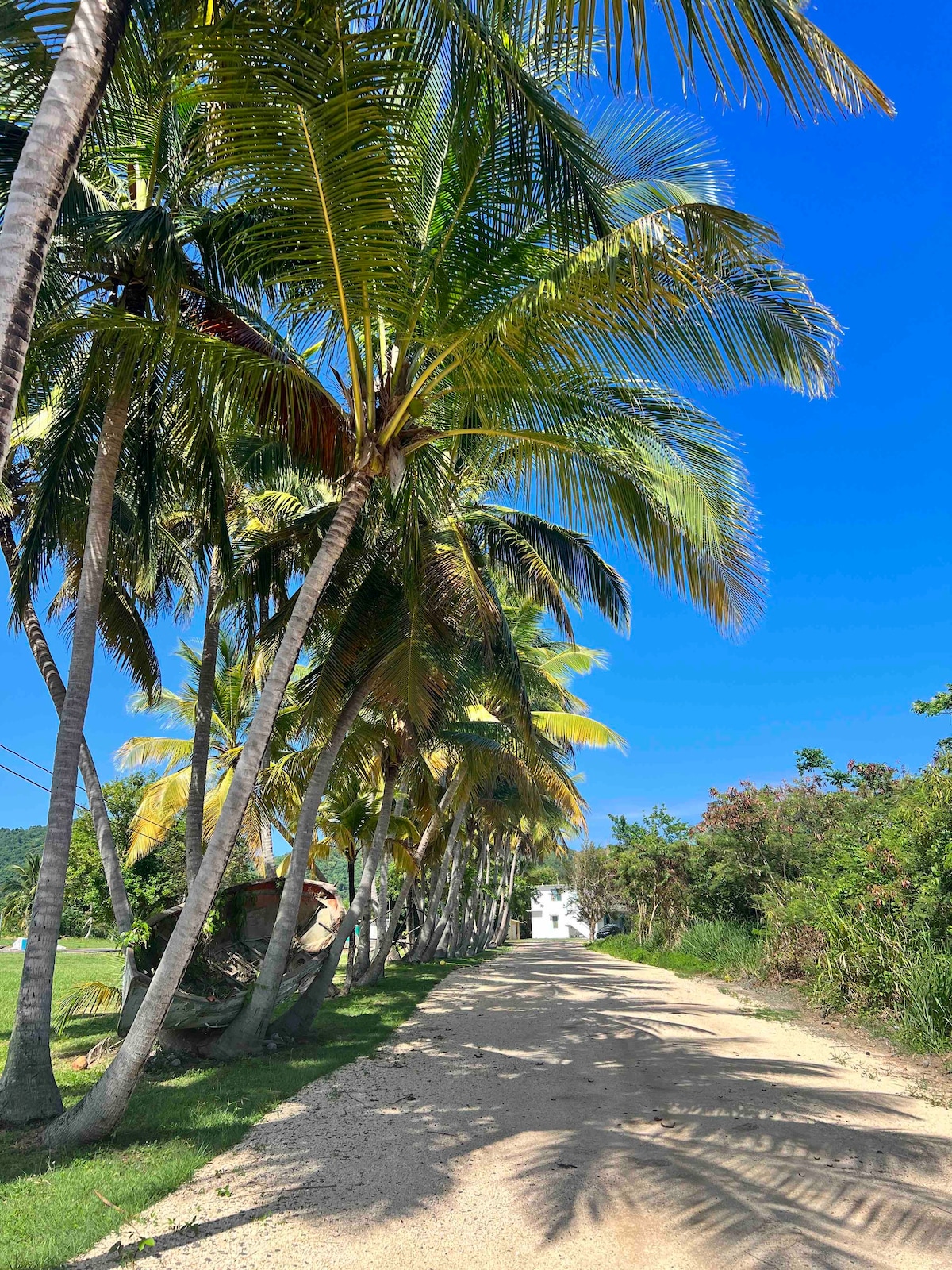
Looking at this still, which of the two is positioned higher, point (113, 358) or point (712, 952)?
point (113, 358)

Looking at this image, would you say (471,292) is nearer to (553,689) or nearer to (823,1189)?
(823,1189)

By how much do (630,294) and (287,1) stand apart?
2852mm

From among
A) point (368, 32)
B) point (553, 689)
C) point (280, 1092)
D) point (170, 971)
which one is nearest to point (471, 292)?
point (368, 32)

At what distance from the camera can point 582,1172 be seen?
4910 millimetres

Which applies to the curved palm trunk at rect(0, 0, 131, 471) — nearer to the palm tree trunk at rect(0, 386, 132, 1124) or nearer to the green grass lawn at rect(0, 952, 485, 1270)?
the palm tree trunk at rect(0, 386, 132, 1124)

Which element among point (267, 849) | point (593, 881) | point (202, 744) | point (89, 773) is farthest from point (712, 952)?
point (593, 881)

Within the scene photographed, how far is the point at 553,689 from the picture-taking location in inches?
843

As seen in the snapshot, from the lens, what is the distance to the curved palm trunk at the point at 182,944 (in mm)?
5289

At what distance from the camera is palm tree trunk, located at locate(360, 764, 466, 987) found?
1708 cm

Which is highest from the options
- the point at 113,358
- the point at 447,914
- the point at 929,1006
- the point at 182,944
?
the point at 113,358

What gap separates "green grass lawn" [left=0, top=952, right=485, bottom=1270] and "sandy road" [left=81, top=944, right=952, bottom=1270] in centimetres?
19

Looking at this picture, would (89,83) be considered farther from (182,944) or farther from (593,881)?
(593,881)

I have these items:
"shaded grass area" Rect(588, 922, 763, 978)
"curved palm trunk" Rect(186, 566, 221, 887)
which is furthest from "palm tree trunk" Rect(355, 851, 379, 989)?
"shaded grass area" Rect(588, 922, 763, 978)

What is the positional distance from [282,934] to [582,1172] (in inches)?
197
